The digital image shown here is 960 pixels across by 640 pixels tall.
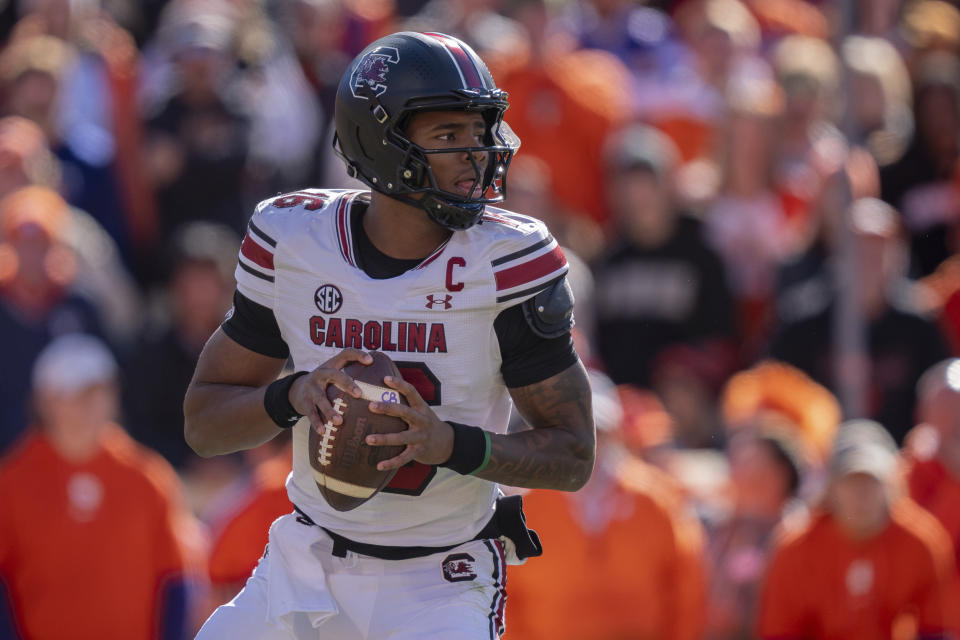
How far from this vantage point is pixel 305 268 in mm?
4004

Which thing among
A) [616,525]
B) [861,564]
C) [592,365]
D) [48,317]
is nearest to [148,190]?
[48,317]

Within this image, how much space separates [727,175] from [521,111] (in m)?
1.23

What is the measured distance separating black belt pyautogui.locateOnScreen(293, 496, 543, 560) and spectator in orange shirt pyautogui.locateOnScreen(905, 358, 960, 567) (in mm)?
3404

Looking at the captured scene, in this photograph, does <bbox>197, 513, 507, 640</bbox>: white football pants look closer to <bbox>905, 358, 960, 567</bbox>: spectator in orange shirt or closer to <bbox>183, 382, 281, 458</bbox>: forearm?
<bbox>183, 382, 281, 458</bbox>: forearm

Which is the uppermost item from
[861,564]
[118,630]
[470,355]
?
[470,355]

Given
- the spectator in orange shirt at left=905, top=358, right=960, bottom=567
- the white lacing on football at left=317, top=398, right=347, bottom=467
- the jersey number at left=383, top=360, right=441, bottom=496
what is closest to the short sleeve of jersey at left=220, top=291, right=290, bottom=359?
the jersey number at left=383, top=360, right=441, bottom=496

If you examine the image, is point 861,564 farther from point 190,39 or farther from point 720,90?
Answer: point 190,39

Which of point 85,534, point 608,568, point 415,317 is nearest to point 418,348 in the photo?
point 415,317

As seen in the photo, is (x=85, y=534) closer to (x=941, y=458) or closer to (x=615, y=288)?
(x=615, y=288)

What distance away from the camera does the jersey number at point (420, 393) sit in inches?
154

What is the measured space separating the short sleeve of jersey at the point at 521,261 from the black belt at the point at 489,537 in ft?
1.77

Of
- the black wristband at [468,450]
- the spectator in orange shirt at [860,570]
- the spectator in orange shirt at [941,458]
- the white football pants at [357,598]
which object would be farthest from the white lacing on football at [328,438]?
the spectator in orange shirt at [941,458]

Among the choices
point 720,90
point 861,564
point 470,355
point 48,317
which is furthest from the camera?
point 720,90

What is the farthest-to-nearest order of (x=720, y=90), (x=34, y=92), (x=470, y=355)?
(x=720, y=90) < (x=34, y=92) < (x=470, y=355)
